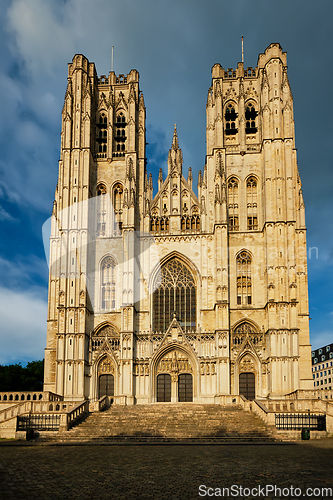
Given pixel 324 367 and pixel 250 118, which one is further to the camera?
pixel 324 367

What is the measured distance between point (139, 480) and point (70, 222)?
32472 millimetres

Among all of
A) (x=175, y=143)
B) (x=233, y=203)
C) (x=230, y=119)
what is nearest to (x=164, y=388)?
(x=233, y=203)

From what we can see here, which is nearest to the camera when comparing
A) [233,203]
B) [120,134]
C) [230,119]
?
[233,203]

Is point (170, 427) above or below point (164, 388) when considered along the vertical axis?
below

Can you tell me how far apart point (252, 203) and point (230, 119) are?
8892 millimetres

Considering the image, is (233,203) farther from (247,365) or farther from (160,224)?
(247,365)

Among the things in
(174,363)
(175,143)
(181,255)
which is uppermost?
(175,143)

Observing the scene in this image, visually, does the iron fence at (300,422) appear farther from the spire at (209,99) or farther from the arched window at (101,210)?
the spire at (209,99)

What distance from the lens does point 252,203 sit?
46531 mm

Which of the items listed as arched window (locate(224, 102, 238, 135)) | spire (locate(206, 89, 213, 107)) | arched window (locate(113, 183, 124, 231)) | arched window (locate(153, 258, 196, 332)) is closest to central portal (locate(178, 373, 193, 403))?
arched window (locate(153, 258, 196, 332))

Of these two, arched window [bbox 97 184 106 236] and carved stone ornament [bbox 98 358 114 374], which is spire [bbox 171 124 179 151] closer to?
arched window [bbox 97 184 106 236]

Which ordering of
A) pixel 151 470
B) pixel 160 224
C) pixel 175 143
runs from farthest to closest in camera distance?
pixel 175 143 → pixel 160 224 → pixel 151 470

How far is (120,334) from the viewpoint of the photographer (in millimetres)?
41719

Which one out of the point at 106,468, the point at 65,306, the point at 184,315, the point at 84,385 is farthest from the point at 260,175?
the point at 106,468
